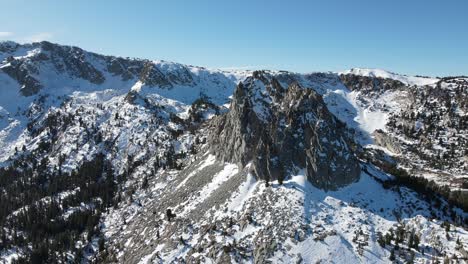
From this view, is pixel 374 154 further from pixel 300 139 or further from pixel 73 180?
pixel 73 180

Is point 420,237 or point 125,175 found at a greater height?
point 420,237

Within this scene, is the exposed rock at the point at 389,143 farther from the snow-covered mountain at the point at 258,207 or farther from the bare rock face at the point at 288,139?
the bare rock face at the point at 288,139

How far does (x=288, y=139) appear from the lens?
7650cm

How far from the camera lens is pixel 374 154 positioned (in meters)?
169

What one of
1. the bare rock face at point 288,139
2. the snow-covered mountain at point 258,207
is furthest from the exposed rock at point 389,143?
the bare rock face at point 288,139

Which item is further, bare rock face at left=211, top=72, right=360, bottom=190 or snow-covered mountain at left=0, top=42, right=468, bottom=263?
bare rock face at left=211, top=72, right=360, bottom=190

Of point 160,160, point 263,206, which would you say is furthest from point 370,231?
point 160,160

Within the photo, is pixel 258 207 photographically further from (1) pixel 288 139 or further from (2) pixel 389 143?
(2) pixel 389 143

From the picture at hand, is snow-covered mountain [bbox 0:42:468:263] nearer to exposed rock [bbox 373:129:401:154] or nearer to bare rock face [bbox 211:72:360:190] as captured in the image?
bare rock face [bbox 211:72:360:190]

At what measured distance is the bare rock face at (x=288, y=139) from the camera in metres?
72.4

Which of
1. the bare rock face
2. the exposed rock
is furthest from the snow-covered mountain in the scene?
the exposed rock

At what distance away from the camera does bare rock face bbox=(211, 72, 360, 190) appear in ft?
237

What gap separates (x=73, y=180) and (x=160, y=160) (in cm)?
4602

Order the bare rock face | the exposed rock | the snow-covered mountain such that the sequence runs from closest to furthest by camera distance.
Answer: the snow-covered mountain → the bare rock face → the exposed rock
